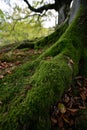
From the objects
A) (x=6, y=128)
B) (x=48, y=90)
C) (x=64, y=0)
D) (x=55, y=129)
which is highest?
(x=64, y=0)

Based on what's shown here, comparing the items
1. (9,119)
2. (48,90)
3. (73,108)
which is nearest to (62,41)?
(73,108)

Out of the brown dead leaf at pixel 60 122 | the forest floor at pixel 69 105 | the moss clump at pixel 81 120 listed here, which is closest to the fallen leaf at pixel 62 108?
the forest floor at pixel 69 105

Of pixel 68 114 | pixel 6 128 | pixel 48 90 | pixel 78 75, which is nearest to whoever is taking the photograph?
pixel 6 128

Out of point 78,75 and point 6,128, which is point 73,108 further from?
point 6,128

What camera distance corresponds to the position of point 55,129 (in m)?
2.58

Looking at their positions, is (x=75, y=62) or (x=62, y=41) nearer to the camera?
(x=75, y=62)

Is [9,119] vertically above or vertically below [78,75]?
above

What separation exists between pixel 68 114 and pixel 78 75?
3.57ft

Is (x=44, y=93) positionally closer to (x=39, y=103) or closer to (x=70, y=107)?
(x=39, y=103)

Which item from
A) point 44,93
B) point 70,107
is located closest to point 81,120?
point 70,107

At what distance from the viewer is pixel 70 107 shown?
2.93m

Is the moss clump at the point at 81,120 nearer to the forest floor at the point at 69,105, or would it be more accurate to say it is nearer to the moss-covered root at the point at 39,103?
the forest floor at the point at 69,105

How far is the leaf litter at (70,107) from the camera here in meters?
2.68

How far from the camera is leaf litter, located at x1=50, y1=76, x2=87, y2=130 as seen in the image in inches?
106
